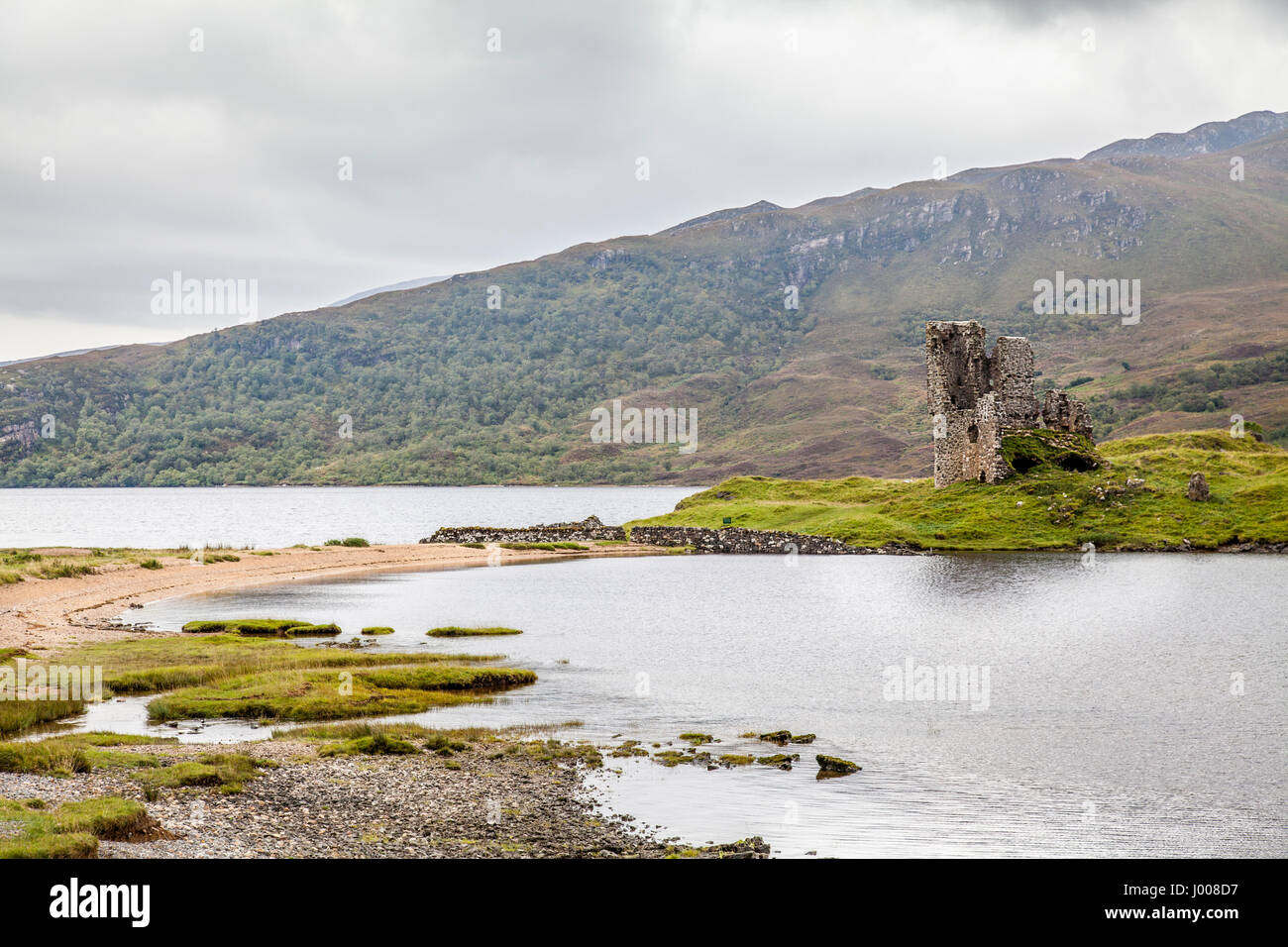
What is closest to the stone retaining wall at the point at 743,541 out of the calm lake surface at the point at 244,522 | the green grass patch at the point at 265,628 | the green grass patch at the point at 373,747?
the calm lake surface at the point at 244,522

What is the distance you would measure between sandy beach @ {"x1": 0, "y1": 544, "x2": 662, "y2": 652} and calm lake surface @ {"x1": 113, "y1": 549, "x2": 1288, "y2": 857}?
10.00ft

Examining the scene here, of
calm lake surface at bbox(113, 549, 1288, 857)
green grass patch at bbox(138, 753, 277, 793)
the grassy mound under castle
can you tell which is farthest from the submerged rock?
the grassy mound under castle

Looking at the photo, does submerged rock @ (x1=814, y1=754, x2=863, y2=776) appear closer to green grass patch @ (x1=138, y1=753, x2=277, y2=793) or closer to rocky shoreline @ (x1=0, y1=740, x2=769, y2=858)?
rocky shoreline @ (x1=0, y1=740, x2=769, y2=858)

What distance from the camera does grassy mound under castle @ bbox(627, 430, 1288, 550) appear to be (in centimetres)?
7000

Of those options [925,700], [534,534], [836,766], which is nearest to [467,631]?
[925,700]

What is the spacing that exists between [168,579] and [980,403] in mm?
60093

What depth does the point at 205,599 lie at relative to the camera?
185 feet

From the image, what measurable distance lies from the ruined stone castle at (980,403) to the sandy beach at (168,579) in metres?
27.1

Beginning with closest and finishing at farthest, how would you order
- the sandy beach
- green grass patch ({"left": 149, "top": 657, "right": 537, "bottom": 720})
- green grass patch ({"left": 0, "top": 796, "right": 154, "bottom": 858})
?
1. green grass patch ({"left": 0, "top": 796, "right": 154, "bottom": 858})
2. green grass patch ({"left": 149, "top": 657, "right": 537, "bottom": 720})
3. the sandy beach

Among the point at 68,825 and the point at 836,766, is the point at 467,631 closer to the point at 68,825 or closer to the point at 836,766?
the point at 836,766
